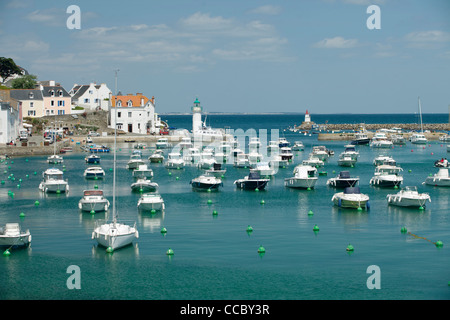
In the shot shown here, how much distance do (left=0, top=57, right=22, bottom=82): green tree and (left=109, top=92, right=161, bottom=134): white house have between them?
1240 inches

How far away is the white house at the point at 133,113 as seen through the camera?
543 feet

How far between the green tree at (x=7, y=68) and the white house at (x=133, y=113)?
3148cm

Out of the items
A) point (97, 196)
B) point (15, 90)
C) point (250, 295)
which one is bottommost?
point (250, 295)

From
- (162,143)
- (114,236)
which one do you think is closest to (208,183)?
(114,236)

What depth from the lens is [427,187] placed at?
78375 mm

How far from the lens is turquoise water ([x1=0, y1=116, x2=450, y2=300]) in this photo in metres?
37.1

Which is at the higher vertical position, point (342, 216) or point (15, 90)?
point (15, 90)

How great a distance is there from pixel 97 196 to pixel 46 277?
70.9ft

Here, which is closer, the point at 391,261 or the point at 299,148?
the point at 391,261

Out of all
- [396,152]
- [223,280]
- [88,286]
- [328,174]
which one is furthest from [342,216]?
[396,152]

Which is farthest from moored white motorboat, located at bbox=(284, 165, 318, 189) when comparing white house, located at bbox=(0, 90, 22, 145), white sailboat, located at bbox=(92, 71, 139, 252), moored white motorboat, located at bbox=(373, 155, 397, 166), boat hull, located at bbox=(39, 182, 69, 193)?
white house, located at bbox=(0, 90, 22, 145)

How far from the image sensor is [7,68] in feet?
566

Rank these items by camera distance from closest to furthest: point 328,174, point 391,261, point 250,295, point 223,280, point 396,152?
point 250,295
point 223,280
point 391,261
point 328,174
point 396,152

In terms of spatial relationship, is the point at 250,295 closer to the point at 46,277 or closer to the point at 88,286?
the point at 88,286
